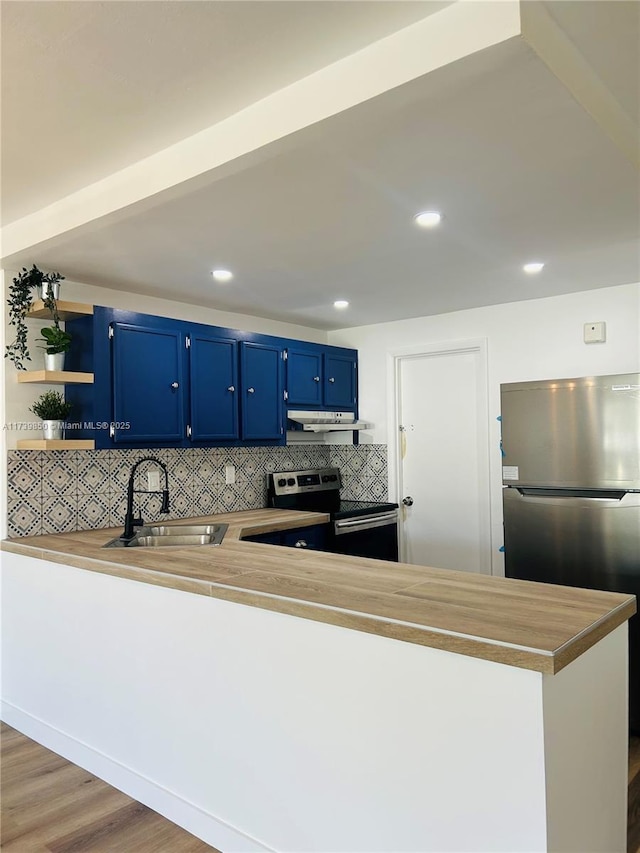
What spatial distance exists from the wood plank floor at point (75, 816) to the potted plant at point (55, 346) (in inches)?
72.2

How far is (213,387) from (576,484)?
2.19m

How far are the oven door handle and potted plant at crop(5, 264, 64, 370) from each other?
215 cm

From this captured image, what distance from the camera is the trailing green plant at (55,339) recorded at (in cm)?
317

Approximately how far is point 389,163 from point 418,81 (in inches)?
21.8

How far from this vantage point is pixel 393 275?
3531 millimetres

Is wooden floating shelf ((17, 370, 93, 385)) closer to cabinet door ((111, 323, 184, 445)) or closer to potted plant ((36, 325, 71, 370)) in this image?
potted plant ((36, 325, 71, 370))

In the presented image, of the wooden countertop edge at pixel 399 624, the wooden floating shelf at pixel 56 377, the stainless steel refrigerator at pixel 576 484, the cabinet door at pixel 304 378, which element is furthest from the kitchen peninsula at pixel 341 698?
the cabinet door at pixel 304 378

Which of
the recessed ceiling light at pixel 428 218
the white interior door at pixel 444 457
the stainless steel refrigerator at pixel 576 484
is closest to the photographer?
the recessed ceiling light at pixel 428 218

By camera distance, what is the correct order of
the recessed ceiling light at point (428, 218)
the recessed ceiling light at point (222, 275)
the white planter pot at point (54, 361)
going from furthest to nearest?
the recessed ceiling light at point (222, 275) < the white planter pot at point (54, 361) < the recessed ceiling light at point (428, 218)

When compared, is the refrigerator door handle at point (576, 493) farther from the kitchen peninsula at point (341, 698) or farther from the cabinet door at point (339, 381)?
the cabinet door at point (339, 381)

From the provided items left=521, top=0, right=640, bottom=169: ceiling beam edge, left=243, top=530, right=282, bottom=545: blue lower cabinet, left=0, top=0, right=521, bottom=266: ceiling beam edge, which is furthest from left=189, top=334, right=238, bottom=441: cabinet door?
left=521, top=0, right=640, bottom=169: ceiling beam edge

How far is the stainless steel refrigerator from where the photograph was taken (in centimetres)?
308

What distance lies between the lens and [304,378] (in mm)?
4629

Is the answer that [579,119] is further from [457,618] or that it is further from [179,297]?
[179,297]
